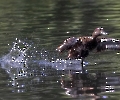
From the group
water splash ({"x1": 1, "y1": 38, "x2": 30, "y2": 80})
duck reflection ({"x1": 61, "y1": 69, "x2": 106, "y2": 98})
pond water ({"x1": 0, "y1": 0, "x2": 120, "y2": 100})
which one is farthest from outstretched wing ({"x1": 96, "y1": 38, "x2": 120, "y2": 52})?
water splash ({"x1": 1, "y1": 38, "x2": 30, "y2": 80})

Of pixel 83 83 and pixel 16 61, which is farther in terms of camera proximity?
pixel 16 61

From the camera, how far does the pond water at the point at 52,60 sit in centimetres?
1134

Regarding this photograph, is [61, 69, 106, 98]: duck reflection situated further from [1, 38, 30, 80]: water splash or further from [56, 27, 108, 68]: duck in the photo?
[1, 38, 30, 80]: water splash

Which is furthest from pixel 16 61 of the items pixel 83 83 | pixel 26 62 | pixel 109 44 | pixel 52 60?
pixel 83 83

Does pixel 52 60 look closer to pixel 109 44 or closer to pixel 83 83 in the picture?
pixel 109 44

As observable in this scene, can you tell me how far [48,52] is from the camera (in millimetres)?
15477

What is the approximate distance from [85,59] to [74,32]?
4.42 meters

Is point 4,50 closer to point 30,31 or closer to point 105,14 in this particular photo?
point 30,31

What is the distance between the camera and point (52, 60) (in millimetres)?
14680

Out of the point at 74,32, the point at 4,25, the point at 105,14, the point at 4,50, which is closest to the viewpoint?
the point at 4,50

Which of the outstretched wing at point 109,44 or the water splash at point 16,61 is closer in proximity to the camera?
the water splash at point 16,61

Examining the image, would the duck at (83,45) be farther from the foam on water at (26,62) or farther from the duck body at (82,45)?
the foam on water at (26,62)

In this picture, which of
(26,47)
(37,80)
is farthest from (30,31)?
(37,80)

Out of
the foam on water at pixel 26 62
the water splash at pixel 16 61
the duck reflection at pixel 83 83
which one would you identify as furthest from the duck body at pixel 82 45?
the water splash at pixel 16 61
